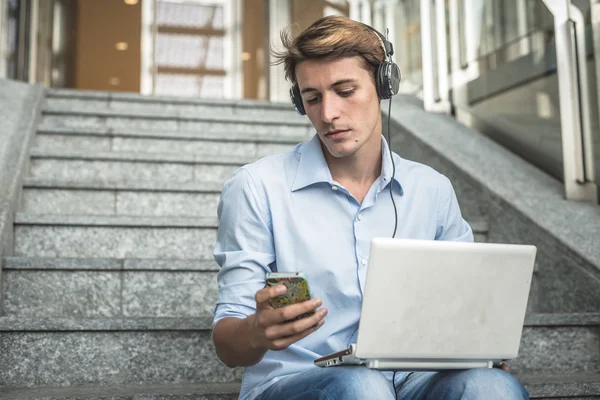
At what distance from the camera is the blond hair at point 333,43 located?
1553 mm

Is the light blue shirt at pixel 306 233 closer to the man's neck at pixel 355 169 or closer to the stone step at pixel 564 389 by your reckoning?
the man's neck at pixel 355 169

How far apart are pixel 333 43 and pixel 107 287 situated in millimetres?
1189

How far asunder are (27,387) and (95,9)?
33.0 ft

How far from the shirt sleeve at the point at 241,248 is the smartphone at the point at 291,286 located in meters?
0.29

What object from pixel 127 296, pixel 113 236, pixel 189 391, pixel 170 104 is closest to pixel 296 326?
pixel 189 391

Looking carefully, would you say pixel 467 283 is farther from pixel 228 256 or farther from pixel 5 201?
pixel 5 201

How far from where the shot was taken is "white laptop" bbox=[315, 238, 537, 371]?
1164 mm

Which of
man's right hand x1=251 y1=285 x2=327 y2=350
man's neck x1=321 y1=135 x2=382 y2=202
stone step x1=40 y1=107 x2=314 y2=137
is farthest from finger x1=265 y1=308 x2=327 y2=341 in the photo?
stone step x1=40 y1=107 x2=314 y2=137

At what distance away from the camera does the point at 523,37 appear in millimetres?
3516

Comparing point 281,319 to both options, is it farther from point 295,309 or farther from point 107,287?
point 107,287

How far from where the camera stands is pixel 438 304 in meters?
1.20

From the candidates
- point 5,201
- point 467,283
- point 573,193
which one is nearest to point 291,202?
point 467,283

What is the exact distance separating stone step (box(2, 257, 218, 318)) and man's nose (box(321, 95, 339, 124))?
919 millimetres

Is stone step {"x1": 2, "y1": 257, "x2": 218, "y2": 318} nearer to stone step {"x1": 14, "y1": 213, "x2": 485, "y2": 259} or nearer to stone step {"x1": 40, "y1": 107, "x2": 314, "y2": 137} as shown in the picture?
stone step {"x1": 14, "y1": 213, "x2": 485, "y2": 259}
